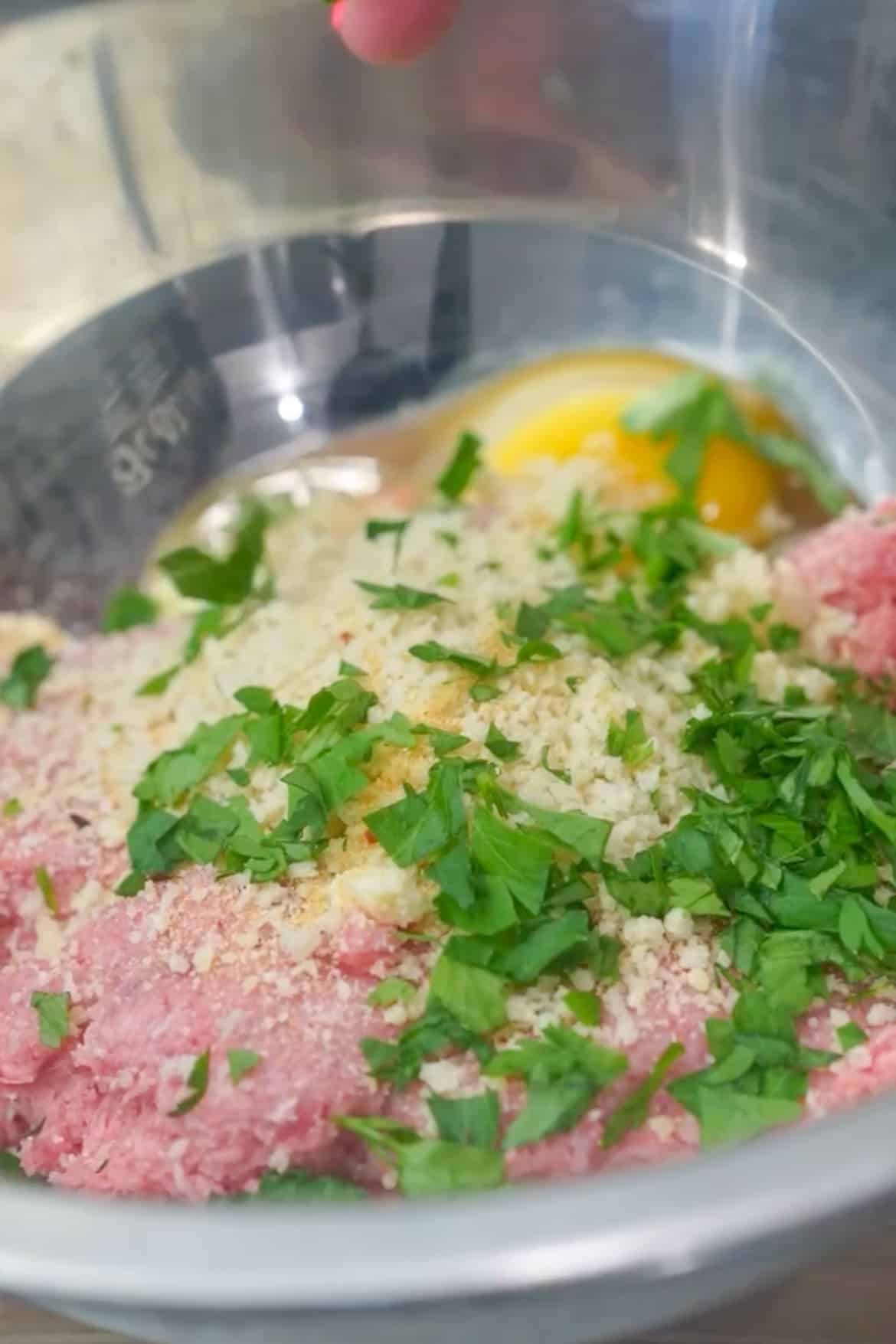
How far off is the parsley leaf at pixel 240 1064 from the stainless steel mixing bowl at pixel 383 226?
92 centimetres

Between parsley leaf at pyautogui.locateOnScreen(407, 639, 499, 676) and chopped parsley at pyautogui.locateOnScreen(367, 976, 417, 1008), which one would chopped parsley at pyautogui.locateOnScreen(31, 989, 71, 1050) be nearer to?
chopped parsley at pyautogui.locateOnScreen(367, 976, 417, 1008)

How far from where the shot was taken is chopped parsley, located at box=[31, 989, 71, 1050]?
3.52ft

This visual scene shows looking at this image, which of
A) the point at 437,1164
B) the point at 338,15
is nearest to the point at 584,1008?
the point at 437,1164

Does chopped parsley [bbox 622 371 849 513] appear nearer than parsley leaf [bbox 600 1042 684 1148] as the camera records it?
No

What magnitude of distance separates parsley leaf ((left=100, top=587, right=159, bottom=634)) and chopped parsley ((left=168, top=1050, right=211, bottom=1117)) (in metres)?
0.80

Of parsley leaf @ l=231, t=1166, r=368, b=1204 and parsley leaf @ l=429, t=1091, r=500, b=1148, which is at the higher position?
parsley leaf @ l=429, t=1091, r=500, b=1148

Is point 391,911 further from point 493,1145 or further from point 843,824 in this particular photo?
point 843,824

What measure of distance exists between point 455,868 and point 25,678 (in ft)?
2.32

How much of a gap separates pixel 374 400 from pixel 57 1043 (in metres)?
1.06

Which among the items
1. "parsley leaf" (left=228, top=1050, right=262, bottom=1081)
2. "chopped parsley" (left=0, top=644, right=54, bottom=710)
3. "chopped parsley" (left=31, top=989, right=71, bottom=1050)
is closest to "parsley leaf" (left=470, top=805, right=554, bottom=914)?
"parsley leaf" (left=228, top=1050, right=262, bottom=1081)

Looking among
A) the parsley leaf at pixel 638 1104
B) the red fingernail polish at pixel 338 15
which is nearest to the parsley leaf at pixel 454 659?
the parsley leaf at pixel 638 1104

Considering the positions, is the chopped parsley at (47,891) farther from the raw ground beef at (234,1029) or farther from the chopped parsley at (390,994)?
the chopped parsley at (390,994)

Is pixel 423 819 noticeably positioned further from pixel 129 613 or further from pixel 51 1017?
pixel 129 613

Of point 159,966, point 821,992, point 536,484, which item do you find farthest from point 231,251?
point 821,992
